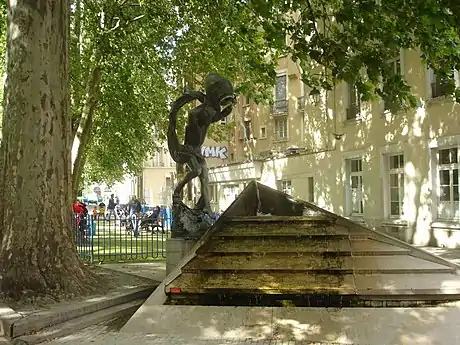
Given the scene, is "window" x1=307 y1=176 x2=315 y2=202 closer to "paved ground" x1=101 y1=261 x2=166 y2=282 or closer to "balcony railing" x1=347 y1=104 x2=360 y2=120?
"balcony railing" x1=347 y1=104 x2=360 y2=120

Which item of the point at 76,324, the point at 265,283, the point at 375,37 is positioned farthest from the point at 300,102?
the point at 76,324

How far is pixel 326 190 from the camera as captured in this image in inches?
974

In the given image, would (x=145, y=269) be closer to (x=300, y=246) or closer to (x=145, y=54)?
(x=300, y=246)

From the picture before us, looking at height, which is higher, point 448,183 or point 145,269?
point 448,183

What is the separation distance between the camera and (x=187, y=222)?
9.95 meters

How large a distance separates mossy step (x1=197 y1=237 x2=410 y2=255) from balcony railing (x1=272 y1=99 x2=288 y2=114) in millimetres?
27515

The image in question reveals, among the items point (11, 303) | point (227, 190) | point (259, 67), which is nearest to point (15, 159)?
point (11, 303)

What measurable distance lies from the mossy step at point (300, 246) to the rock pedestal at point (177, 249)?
1291 mm

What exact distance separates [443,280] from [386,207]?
13.7m

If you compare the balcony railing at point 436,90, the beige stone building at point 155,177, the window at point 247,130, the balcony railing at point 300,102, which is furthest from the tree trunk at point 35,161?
the beige stone building at point 155,177

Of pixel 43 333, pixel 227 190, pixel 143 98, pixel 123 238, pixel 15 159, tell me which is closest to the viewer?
pixel 43 333

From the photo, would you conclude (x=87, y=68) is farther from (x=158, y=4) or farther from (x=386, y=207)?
(x=386, y=207)

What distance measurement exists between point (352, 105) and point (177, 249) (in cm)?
1531

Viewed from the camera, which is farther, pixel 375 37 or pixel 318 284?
pixel 375 37
